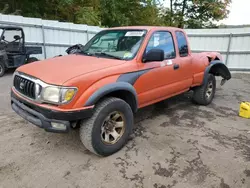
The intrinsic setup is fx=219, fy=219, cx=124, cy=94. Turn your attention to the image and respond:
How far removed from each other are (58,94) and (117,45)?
5.05ft

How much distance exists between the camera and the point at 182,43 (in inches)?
177

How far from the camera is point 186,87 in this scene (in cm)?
474

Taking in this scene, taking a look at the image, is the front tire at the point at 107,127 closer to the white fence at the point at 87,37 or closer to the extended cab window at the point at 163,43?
the extended cab window at the point at 163,43

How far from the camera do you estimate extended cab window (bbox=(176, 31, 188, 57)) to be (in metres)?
4.40

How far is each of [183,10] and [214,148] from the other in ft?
62.2

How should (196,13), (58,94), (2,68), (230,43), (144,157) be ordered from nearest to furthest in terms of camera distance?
(58,94) < (144,157) < (2,68) < (230,43) < (196,13)

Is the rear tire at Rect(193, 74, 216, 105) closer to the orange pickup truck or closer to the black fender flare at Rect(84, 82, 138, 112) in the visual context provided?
the orange pickup truck

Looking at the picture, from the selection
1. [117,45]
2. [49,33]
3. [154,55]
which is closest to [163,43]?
[154,55]

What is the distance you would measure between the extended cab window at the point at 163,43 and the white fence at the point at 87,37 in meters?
7.83

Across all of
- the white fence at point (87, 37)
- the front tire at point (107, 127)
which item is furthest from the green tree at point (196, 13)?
the front tire at point (107, 127)

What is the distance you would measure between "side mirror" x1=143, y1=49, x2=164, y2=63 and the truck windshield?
0.62ft

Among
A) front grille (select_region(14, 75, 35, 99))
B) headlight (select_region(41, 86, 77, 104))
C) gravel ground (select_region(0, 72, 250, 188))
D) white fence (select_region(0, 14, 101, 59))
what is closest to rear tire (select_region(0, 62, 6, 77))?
white fence (select_region(0, 14, 101, 59))

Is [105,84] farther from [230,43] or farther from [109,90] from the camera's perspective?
[230,43]

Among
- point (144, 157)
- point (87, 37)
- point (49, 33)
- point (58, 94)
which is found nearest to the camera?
point (58, 94)
